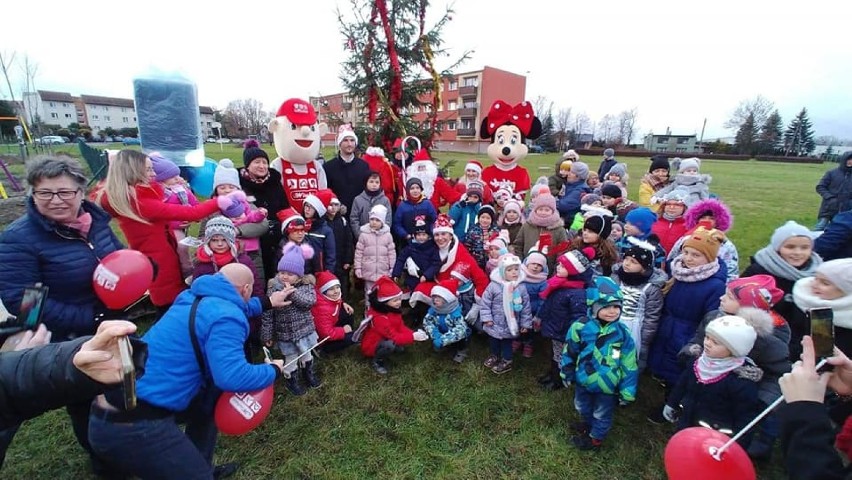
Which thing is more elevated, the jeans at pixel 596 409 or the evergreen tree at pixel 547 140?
the evergreen tree at pixel 547 140

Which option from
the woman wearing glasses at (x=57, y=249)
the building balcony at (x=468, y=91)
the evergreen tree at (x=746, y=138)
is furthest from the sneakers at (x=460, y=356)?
the evergreen tree at (x=746, y=138)

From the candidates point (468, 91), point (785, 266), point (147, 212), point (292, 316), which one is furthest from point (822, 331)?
point (468, 91)

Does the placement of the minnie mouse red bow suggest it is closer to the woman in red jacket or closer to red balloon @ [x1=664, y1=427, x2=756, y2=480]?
the woman in red jacket

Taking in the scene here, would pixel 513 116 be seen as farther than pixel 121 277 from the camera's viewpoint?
Yes

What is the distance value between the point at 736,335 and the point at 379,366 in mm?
2998

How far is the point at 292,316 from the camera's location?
138 inches

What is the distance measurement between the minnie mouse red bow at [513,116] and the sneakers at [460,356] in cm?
365

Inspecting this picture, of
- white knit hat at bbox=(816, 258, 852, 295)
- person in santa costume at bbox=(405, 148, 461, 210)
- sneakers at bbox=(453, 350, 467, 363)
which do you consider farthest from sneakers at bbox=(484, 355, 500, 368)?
white knit hat at bbox=(816, 258, 852, 295)

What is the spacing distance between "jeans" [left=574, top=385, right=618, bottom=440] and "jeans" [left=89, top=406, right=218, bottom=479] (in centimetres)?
265

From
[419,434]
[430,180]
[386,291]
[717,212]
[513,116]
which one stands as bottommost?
[419,434]

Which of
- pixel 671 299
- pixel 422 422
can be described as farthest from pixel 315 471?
pixel 671 299

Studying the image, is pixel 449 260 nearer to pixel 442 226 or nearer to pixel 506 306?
pixel 442 226

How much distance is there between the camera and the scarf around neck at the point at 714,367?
2510mm

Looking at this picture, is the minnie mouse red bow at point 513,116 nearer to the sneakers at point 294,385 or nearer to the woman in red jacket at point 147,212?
the woman in red jacket at point 147,212
